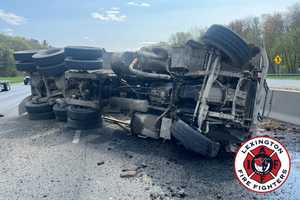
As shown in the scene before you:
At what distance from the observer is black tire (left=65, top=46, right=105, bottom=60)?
22.4 feet

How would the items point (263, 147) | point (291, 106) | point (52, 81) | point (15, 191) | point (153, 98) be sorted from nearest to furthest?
point (263, 147) < point (15, 191) < point (153, 98) < point (291, 106) < point (52, 81)

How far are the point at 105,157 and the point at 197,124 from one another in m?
1.57

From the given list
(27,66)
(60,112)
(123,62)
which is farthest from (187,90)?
(27,66)

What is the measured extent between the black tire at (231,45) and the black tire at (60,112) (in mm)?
4494

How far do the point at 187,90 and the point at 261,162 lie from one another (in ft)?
9.74

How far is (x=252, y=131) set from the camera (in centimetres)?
454

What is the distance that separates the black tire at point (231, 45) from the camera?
4.41m

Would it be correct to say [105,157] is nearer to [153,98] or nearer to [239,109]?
[153,98]

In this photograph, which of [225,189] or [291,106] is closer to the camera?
[225,189]

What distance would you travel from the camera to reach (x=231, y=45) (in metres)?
4.42

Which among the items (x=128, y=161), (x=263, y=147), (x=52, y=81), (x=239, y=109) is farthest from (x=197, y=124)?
(x=52, y=81)

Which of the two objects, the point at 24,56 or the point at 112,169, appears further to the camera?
the point at 24,56

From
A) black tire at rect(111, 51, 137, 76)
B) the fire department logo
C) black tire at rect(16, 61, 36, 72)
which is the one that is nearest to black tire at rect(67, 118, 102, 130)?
black tire at rect(111, 51, 137, 76)

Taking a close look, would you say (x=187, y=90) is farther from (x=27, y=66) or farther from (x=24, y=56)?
(x=24, y=56)
